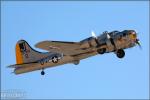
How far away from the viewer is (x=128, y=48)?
36188 millimetres

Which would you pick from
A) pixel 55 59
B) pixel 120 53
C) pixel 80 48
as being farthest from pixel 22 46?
pixel 120 53

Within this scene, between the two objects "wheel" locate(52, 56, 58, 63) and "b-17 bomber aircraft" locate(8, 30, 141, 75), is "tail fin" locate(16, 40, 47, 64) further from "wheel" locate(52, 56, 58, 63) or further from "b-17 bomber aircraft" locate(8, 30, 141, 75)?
"wheel" locate(52, 56, 58, 63)

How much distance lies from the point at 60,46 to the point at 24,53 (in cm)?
892

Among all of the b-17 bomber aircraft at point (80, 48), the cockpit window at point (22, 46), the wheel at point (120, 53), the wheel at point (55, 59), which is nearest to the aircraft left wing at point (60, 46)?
the b-17 bomber aircraft at point (80, 48)

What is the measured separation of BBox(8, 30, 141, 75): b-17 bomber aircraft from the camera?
35.6m

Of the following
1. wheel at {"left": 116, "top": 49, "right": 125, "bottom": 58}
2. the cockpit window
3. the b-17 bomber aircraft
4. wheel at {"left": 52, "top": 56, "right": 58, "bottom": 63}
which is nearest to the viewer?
the b-17 bomber aircraft

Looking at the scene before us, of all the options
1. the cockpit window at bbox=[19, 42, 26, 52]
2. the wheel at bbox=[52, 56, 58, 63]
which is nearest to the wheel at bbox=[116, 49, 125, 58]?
the wheel at bbox=[52, 56, 58, 63]

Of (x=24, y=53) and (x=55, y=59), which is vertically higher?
(x=24, y=53)

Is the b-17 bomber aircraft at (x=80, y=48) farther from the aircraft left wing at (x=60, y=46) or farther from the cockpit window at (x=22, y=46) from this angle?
the cockpit window at (x=22, y=46)

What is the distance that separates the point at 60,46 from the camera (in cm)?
3659

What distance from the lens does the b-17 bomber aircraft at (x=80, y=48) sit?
117ft

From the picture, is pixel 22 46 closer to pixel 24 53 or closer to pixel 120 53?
pixel 24 53

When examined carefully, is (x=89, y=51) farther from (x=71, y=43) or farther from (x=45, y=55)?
(x=45, y=55)

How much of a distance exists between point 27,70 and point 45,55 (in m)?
2.24
